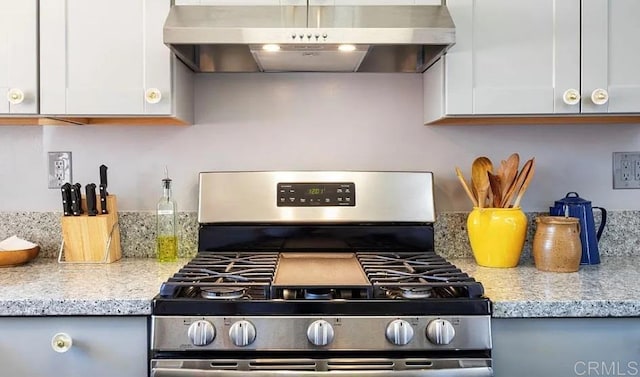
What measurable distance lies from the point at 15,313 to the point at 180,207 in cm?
72

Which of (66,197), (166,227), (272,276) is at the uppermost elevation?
(66,197)

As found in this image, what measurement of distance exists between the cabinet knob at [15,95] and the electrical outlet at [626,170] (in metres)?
1.99

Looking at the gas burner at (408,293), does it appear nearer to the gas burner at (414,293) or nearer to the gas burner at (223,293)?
the gas burner at (414,293)

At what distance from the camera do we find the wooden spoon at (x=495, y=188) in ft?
5.49

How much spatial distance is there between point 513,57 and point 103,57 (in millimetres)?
1223

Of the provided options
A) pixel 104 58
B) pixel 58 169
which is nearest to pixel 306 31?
pixel 104 58

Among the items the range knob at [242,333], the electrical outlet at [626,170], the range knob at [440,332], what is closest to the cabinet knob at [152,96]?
the range knob at [242,333]

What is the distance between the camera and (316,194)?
5.82ft

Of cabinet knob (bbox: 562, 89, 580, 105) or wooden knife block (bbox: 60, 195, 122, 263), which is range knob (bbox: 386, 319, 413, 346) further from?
wooden knife block (bbox: 60, 195, 122, 263)

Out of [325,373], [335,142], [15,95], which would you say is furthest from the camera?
[335,142]

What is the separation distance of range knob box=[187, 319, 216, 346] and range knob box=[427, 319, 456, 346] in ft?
1.64

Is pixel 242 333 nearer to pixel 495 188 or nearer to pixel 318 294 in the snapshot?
pixel 318 294

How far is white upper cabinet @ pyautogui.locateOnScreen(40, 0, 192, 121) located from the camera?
1521mm
